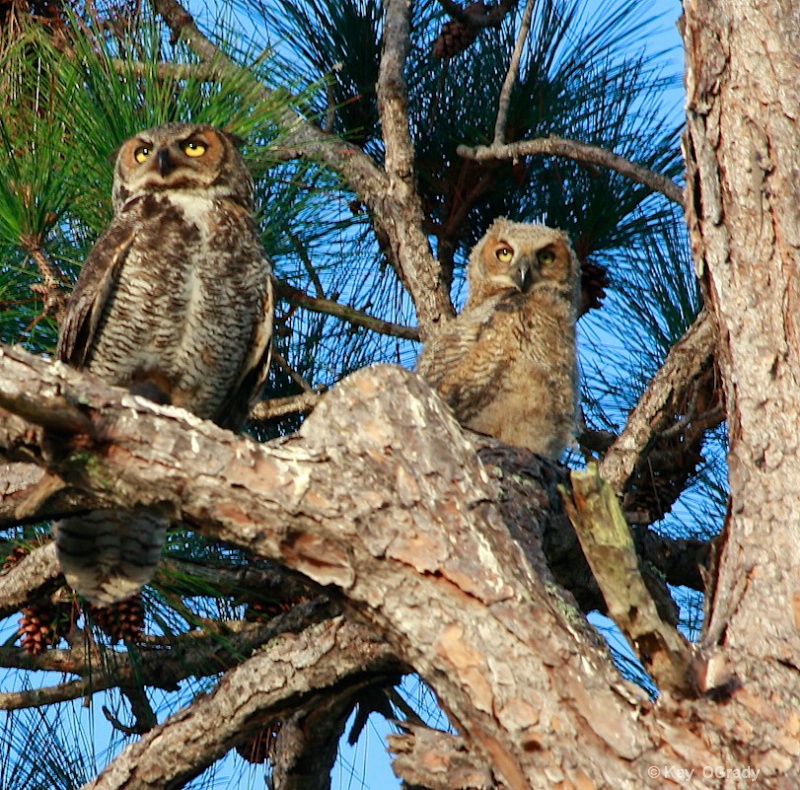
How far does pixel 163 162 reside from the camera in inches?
137

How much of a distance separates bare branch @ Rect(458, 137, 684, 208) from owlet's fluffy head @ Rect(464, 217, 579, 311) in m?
0.64

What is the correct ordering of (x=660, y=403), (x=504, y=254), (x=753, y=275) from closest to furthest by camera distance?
(x=753, y=275)
(x=660, y=403)
(x=504, y=254)

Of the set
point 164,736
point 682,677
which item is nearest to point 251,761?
→ point 164,736

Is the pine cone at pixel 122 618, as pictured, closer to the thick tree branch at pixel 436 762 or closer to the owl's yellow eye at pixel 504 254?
the thick tree branch at pixel 436 762

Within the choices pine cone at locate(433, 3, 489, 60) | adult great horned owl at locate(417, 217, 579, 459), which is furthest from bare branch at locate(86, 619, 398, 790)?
pine cone at locate(433, 3, 489, 60)

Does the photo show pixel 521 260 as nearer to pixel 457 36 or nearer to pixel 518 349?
pixel 518 349

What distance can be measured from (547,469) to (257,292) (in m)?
1.09

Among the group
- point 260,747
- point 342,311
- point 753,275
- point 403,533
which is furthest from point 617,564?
point 342,311

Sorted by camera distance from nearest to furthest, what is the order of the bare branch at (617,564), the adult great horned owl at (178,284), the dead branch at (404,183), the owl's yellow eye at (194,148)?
the bare branch at (617,564) → the adult great horned owl at (178,284) → the owl's yellow eye at (194,148) → the dead branch at (404,183)

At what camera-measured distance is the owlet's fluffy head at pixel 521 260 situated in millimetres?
4098

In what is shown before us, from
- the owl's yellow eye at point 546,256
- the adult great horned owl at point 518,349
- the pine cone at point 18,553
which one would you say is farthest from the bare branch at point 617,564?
the owl's yellow eye at point 546,256

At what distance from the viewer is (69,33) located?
3.95 metres

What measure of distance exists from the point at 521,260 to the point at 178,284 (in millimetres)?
1165

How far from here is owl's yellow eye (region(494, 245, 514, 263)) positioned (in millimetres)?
4133
